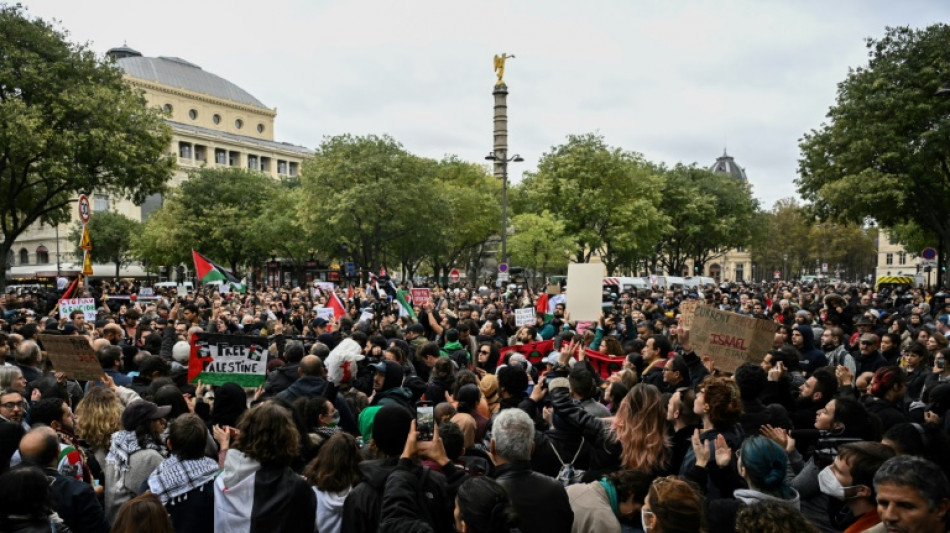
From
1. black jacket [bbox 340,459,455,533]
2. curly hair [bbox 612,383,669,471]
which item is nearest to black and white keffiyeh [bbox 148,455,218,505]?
black jacket [bbox 340,459,455,533]

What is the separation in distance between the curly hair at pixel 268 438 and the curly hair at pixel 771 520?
2.54 meters

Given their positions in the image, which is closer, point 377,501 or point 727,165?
point 377,501

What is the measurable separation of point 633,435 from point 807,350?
589 centimetres

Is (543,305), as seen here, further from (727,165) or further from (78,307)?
(727,165)

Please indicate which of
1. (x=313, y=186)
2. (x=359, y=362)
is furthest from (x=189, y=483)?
(x=313, y=186)

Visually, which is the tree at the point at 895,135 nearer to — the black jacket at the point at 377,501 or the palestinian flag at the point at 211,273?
the palestinian flag at the point at 211,273

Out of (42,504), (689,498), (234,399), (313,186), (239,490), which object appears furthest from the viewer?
(313,186)

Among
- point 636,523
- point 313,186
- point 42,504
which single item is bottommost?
point 636,523

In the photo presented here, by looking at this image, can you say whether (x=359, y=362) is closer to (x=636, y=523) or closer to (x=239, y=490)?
(x=239, y=490)

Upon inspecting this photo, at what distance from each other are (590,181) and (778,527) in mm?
46859

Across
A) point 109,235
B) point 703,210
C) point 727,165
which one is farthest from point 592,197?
point 727,165

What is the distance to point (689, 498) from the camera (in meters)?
3.44

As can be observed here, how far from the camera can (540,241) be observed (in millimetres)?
45750

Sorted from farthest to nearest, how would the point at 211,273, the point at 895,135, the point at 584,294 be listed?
the point at 895,135, the point at 211,273, the point at 584,294
